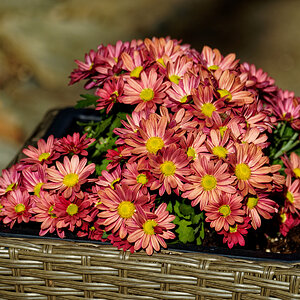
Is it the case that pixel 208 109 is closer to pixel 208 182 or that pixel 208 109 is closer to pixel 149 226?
pixel 208 182

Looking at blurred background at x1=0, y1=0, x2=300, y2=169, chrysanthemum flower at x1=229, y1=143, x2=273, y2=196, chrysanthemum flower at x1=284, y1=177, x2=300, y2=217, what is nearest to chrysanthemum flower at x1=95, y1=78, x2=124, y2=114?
chrysanthemum flower at x1=229, y1=143, x2=273, y2=196

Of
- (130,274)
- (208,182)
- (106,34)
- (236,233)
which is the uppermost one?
(106,34)

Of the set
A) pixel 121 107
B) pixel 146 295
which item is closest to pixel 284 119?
pixel 121 107

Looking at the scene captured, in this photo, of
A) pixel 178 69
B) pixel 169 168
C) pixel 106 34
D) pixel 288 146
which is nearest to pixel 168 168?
pixel 169 168

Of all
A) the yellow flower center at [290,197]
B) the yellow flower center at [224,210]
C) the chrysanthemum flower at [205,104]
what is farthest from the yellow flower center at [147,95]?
the yellow flower center at [290,197]

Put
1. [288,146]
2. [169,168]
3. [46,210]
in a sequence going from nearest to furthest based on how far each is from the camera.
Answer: [169,168], [46,210], [288,146]

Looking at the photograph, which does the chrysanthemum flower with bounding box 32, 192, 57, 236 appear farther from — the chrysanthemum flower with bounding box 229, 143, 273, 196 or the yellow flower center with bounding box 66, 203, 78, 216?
the chrysanthemum flower with bounding box 229, 143, 273, 196
